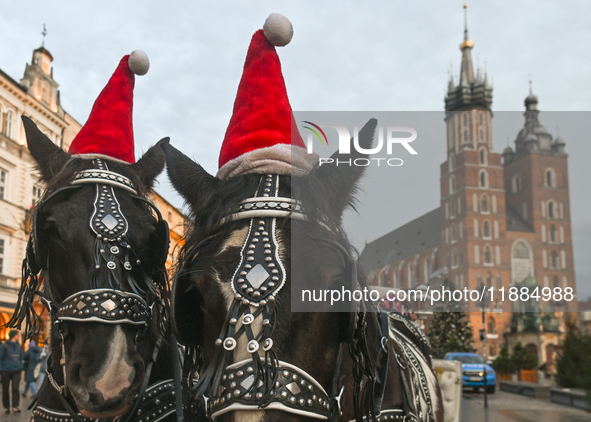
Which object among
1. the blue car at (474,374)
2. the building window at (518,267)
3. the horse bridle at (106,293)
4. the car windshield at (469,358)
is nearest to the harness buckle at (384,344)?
the horse bridle at (106,293)

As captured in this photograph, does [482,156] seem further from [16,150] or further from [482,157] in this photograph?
[16,150]

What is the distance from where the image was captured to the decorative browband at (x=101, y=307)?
253 centimetres

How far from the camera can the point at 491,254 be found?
59.6m

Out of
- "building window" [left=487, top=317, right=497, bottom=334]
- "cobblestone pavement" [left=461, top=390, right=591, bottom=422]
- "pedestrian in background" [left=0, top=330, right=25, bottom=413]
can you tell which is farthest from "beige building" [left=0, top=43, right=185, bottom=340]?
"building window" [left=487, top=317, right=497, bottom=334]

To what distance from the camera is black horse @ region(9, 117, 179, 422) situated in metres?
2.41

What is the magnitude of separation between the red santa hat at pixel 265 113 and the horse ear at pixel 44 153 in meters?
1.22

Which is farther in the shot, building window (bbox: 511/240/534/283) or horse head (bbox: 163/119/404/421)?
building window (bbox: 511/240/534/283)

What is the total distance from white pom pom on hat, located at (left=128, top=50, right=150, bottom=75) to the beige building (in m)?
20.1

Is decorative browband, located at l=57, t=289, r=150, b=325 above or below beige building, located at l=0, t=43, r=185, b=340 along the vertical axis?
below

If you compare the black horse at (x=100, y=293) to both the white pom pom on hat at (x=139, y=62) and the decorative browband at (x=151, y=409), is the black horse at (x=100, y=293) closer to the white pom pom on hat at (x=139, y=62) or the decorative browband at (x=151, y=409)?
the decorative browband at (x=151, y=409)

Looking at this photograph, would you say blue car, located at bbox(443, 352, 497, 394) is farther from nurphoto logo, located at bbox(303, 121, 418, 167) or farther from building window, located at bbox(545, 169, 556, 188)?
nurphoto logo, located at bbox(303, 121, 418, 167)

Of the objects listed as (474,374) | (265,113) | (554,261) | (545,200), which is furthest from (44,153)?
(545,200)

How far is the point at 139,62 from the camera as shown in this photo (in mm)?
3646

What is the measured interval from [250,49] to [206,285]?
4.15ft
